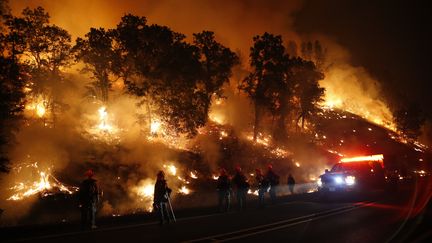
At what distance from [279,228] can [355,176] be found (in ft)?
33.2

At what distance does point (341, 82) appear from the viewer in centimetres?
12344

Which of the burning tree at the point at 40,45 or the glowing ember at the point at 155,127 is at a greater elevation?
the burning tree at the point at 40,45

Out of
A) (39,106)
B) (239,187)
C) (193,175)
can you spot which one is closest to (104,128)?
(39,106)

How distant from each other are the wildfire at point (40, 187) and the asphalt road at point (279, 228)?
1454 centimetres

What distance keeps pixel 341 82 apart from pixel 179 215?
386ft

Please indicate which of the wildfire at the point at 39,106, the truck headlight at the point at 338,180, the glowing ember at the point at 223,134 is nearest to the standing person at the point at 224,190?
the truck headlight at the point at 338,180

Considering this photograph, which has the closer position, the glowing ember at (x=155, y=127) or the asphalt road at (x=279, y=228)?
the asphalt road at (x=279, y=228)

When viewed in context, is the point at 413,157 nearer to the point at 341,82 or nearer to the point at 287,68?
the point at 341,82

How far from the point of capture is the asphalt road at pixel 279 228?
10016mm

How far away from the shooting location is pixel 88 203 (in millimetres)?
12953

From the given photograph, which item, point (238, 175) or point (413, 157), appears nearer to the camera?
point (238, 175)

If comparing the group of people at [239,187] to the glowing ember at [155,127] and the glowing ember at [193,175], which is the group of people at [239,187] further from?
the glowing ember at [155,127]

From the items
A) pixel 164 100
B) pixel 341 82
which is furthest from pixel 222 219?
pixel 341 82

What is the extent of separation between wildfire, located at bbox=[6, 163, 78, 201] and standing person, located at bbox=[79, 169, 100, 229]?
13.9 meters
